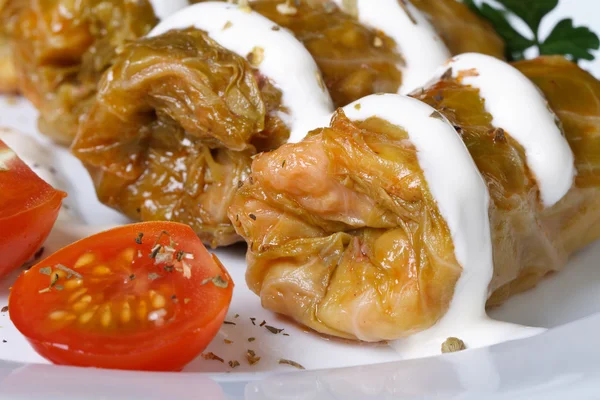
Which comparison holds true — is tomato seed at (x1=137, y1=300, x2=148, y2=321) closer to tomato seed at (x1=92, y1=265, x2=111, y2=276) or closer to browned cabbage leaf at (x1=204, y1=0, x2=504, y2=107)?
tomato seed at (x1=92, y1=265, x2=111, y2=276)

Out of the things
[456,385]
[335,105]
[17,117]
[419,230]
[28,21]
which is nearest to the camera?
[456,385]

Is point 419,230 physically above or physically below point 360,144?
below

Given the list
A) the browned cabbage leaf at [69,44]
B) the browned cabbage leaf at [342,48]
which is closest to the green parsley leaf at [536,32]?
the browned cabbage leaf at [342,48]

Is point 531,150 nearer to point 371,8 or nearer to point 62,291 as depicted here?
point 371,8

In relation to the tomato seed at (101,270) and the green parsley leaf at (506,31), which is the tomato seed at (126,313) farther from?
the green parsley leaf at (506,31)

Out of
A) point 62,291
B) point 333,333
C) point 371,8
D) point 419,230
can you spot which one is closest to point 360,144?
point 419,230

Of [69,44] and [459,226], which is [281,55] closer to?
[459,226]

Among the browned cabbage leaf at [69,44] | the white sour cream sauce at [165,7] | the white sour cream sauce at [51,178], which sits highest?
the white sour cream sauce at [165,7]
